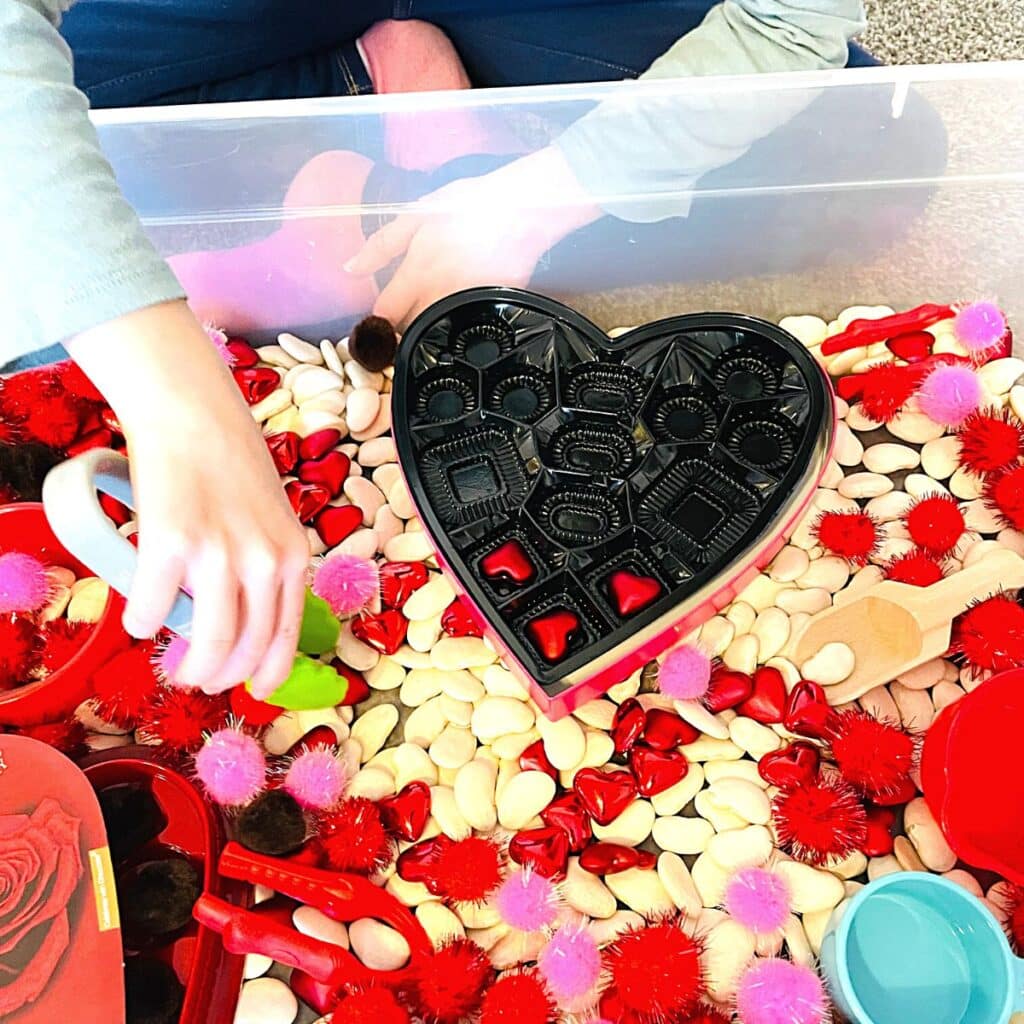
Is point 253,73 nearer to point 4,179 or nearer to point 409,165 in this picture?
point 409,165

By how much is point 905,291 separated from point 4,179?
565mm

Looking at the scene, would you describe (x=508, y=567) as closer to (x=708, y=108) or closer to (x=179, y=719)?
(x=179, y=719)

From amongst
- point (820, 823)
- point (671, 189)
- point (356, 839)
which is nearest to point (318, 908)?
point (356, 839)

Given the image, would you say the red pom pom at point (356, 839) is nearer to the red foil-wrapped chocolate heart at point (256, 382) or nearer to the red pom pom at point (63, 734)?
the red pom pom at point (63, 734)

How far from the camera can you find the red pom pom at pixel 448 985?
44 centimetres

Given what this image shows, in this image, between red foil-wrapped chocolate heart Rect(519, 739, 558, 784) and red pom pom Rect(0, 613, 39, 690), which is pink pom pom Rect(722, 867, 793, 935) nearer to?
red foil-wrapped chocolate heart Rect(519, 739, 558, 784)

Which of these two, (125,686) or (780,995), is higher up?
(125,686)

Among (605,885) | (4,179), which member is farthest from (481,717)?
(4,179)

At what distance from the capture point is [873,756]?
480 millimetres

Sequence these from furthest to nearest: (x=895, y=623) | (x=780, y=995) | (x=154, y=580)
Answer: (x=895, y=623) < (x=780, y=995) < (x=154, y=580)

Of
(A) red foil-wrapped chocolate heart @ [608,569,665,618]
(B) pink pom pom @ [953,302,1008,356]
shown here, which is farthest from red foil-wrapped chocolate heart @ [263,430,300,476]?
(B) pink pom pom @ [953,302,1008,356]

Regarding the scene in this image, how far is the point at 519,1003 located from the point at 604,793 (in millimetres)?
106

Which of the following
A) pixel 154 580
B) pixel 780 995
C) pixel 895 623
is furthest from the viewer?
pixel 895 623

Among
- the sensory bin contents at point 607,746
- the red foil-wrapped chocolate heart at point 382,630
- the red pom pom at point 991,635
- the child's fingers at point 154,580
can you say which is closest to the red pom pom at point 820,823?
the sensory bin contents at point 607,746
